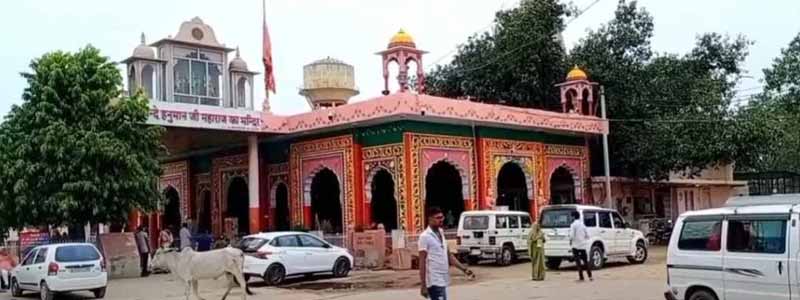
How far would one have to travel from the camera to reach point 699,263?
1073 cm

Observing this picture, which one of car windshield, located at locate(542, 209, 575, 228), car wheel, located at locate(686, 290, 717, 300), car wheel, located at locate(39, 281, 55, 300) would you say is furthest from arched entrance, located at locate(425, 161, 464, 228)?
car wheel, located at locate(686, 290, 717, 300)

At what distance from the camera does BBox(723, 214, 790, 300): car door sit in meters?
9.86

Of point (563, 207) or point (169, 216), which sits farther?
point (169, 216)

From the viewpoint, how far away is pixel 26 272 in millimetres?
19375

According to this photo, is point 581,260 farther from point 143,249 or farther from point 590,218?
point 143,249

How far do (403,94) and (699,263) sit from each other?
14838 mm

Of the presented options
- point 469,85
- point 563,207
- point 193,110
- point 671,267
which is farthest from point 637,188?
point 671,267

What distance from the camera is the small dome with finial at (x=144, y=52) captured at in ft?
90.4

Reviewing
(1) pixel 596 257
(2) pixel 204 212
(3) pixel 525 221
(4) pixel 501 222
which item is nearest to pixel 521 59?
(3) pixel 525 221

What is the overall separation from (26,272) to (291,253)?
5.73 metres

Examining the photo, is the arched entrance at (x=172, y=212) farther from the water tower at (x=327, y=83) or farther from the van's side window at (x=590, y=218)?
the van's side window at (x=590, y=218)

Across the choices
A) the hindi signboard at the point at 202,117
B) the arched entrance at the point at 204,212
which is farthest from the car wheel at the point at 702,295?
the arched entrance at the point at 204,212

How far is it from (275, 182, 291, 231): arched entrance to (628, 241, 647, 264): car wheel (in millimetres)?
12363

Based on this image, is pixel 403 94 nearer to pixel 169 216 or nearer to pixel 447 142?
pixel 447 142
